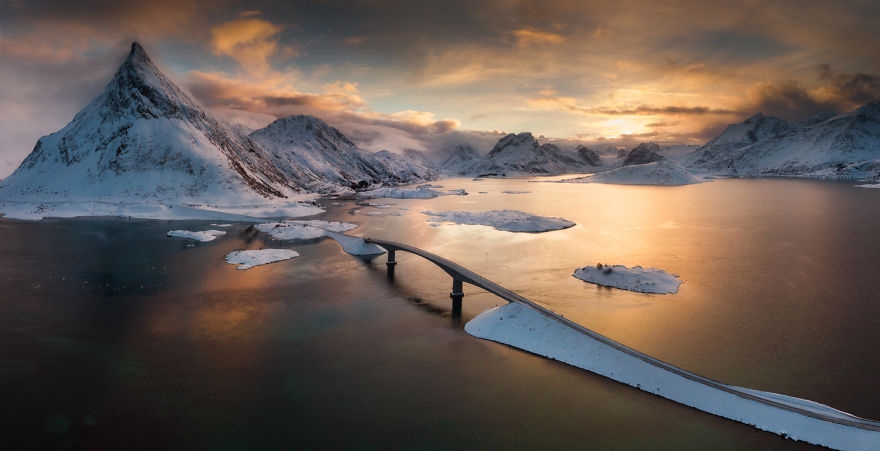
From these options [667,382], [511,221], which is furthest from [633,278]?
[511,221]

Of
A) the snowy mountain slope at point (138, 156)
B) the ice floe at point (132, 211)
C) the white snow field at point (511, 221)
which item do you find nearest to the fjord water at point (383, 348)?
the white snow field at point (511, 221)

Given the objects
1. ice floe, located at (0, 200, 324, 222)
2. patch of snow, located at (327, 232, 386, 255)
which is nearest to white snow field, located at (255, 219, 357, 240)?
patch of snow, located at (327, 232, 386, 255)

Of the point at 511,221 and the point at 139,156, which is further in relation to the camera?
the point at 139,156

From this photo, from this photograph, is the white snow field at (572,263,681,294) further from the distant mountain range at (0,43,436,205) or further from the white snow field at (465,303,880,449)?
the distant mountain range at (0,43,436,205)

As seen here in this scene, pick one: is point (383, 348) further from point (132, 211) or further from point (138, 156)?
point (138, 156)

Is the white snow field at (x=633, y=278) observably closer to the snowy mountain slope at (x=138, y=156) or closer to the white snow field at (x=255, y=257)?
the white snow field at (x=255, y=257)
